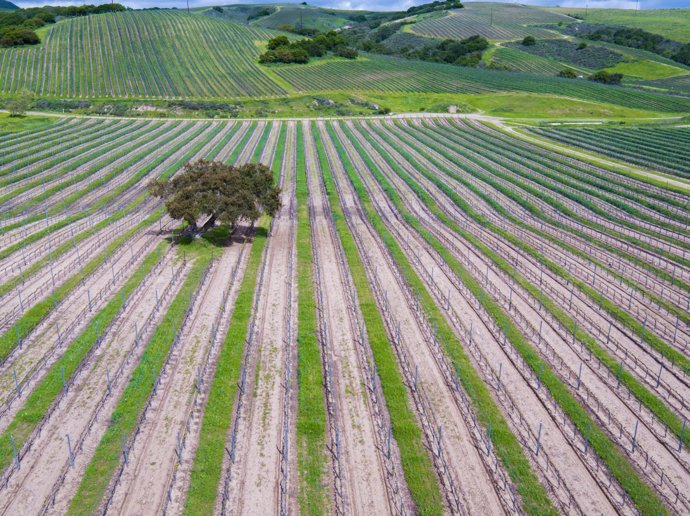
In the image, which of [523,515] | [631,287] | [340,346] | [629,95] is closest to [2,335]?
[340,346]

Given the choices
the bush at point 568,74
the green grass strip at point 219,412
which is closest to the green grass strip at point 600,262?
the green grass strip at point 219,412

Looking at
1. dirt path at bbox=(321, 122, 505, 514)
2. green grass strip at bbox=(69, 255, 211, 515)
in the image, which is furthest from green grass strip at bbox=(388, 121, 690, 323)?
green grass strip at bbox=(69, 255, 211, 515)

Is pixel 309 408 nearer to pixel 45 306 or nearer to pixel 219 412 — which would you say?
pixel 219 412

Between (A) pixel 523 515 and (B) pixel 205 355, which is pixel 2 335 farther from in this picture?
(A) pixel 523 515

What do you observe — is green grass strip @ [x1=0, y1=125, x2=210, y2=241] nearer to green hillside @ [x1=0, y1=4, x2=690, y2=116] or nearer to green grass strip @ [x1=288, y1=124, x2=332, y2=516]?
green grass strip @ [x1=288, y1=124, x2=332, y2=516]

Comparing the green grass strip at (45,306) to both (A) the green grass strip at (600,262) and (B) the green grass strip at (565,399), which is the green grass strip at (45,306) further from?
(A) the green grass strip at (600,262)

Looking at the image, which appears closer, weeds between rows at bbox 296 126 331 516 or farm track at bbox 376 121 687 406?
weeds between rows at bbox 296 126 331 516

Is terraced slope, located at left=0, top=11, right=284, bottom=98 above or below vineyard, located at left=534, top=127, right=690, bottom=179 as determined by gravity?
above
